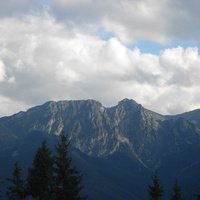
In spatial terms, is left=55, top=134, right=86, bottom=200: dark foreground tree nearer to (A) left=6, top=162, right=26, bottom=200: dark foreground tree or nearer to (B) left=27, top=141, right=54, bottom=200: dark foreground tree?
(B) left=27, top=141, right=54, bottom=200: dark foreground tree

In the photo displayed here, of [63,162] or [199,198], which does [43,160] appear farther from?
[199,198]

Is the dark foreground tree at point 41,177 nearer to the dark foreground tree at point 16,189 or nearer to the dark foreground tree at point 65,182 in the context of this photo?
the dark foreground tree at point 65,182

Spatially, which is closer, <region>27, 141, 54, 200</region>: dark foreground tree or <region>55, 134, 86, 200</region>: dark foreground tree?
<region>27, 141, 54, 200</region>: dark foreground tree

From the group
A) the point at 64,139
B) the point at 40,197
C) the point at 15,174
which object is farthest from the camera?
the point at 15,174

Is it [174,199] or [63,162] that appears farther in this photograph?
[174,199]

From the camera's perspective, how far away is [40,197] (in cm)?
6166

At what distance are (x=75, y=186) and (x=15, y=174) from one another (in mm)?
16328

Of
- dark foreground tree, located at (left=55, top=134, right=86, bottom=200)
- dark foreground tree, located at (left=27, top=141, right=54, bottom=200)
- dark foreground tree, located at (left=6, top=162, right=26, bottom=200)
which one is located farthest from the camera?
dark foreground tree, located at (left=6, top=162, right=26, bottom=200)

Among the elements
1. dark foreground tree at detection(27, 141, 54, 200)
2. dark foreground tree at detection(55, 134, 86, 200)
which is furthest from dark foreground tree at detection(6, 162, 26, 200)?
dark foreground tree at detection(55, 134, 86, 200)

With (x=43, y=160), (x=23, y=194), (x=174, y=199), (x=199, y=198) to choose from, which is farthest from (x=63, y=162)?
(x=174, y=199)

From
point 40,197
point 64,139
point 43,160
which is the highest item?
point 64,139

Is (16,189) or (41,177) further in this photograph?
(16,189)

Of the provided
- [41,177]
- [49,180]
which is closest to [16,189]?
[41,177]

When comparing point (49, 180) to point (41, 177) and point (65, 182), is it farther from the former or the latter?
point (65, 182)
